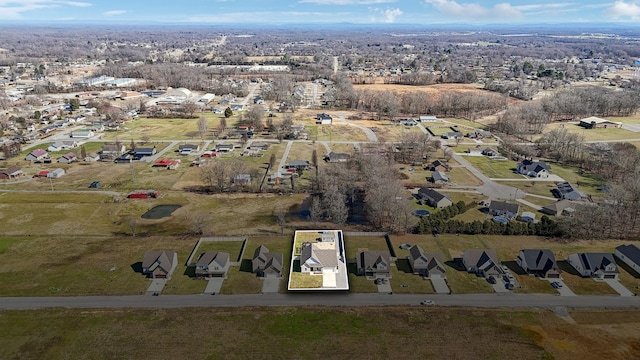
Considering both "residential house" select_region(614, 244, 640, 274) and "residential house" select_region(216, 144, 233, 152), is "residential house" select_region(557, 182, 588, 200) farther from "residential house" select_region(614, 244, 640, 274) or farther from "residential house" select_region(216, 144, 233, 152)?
"residential house" select_region(216, 144, 233, 152)

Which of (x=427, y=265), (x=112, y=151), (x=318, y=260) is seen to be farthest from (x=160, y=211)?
(x=427, y=265)

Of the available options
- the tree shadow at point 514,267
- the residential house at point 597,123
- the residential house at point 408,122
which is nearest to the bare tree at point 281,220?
the tree shadow at point 514,267

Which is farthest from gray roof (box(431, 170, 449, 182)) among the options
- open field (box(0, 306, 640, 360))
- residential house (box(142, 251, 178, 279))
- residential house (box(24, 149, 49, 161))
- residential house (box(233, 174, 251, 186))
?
residential house (box(24, 149, 49, 161))

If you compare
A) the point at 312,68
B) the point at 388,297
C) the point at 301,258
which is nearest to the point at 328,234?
the point at 301,258

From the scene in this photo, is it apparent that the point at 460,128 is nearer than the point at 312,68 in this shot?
Yes

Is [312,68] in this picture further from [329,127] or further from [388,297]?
[388,297]

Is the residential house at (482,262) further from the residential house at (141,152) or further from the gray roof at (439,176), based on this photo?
the residential house at (141,152)

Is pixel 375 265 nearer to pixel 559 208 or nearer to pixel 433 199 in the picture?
pixel 433 199
